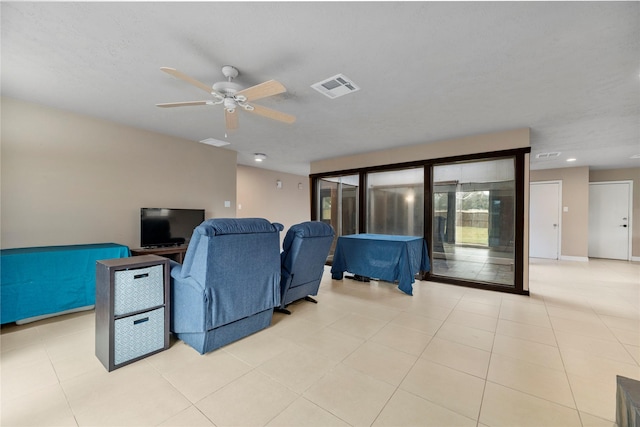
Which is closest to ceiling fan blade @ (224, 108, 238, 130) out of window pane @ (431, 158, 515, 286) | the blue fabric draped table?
the blue fabric draped table

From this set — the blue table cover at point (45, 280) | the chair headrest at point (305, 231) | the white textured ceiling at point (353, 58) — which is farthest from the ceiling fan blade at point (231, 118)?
the blue table cover at point (45, 280)

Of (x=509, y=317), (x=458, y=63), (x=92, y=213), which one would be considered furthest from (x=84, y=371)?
(x=509, y=317)

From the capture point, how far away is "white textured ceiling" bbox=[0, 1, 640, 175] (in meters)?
1.74

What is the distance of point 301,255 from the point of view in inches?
115

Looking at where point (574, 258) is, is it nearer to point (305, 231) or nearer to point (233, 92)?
point (305, 231)

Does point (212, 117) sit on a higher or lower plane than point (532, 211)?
higher

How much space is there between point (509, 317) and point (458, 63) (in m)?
2.76

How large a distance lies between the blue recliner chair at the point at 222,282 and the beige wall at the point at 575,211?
26.6ft

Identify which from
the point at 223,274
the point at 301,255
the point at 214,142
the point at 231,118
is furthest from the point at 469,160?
the point at 214,142

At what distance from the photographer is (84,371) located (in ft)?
6.25

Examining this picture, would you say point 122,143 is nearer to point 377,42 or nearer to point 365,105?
point 365,105

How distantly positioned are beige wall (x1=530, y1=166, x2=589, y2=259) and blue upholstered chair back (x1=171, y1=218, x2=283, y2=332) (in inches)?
320

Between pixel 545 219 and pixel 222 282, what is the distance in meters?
8.52

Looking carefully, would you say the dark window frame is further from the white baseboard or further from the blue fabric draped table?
the white baseboard
